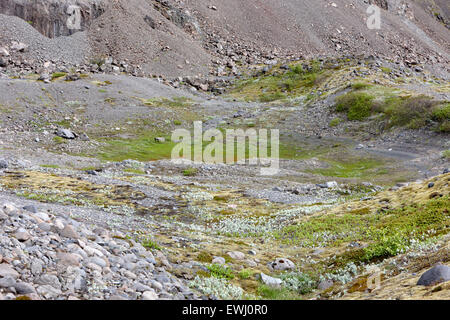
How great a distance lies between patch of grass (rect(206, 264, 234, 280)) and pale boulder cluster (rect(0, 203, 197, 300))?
1.47 meters

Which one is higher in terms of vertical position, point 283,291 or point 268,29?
point 268,29

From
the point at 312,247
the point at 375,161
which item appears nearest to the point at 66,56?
the point at 375,161

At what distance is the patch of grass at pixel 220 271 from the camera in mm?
12260

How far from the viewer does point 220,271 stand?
41.1 ft

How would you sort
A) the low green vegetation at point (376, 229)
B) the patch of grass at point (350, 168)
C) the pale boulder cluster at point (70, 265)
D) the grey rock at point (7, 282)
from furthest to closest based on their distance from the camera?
the patch of grass at point (350, 168) < the low green vegetation at point (376, 229) < the pale boulder cluster at point (70, 265) < the grey rock at point (7, 282)

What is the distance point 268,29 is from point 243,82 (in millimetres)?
42739

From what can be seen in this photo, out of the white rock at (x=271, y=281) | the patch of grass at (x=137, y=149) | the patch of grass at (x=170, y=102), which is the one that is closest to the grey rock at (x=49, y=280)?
the white rock at (x=271, y=281)

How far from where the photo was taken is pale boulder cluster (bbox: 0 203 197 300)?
8.31 m

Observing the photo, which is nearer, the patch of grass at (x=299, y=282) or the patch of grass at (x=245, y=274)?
the patch of grass at (x=299, y=282)

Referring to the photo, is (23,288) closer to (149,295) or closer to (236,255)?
(149,295)

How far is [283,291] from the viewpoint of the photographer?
1182cm

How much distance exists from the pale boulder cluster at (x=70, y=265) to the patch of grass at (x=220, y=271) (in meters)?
1.47

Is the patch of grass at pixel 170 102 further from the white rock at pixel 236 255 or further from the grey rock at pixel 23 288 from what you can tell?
the grey rock at pixel 23 288
